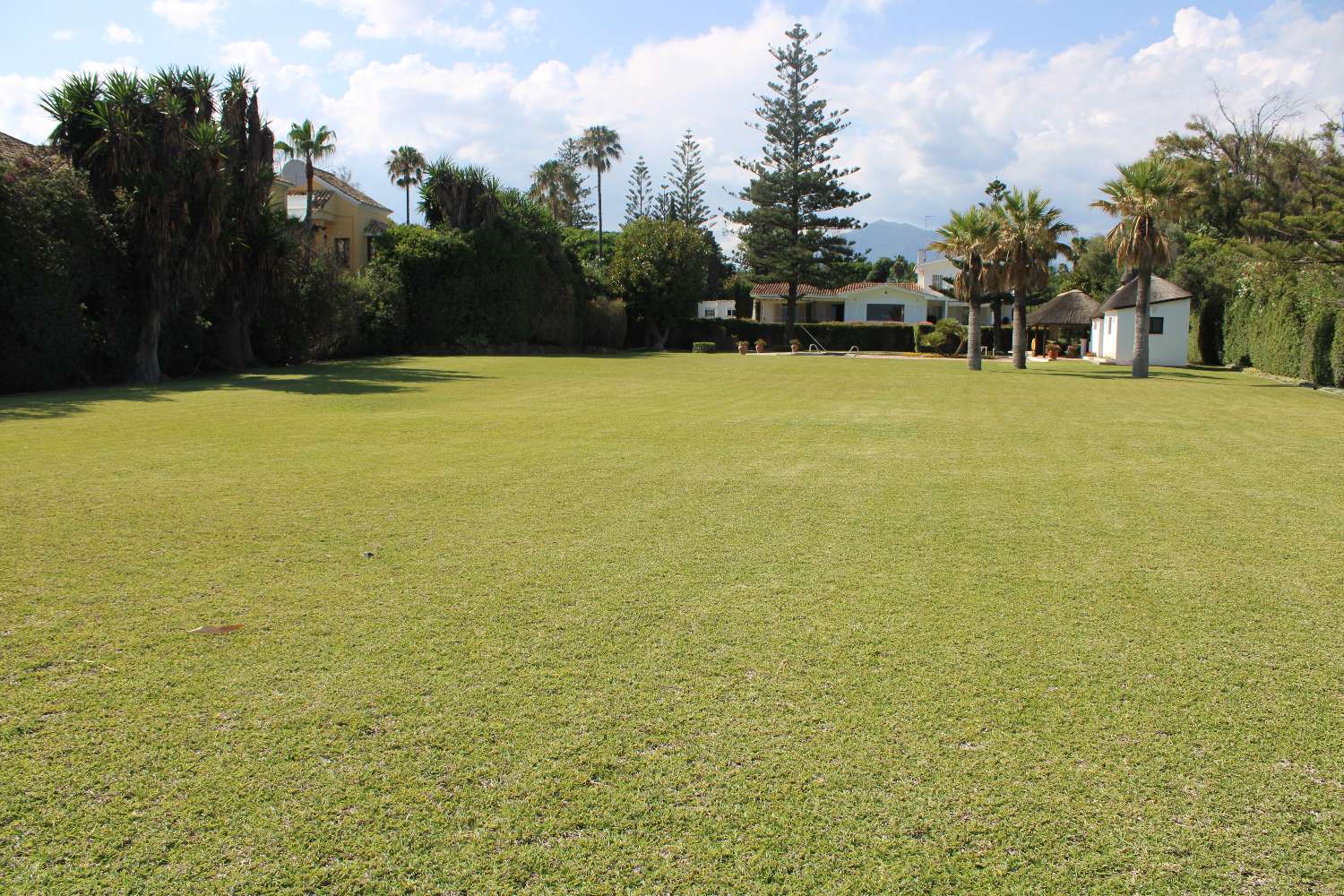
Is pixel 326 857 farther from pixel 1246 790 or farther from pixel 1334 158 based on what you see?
pixel 1334 158

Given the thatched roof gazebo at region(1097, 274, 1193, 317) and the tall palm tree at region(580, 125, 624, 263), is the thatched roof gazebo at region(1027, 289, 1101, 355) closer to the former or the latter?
the thatched roof gazebo at region(1097, 274, 1193, 317)

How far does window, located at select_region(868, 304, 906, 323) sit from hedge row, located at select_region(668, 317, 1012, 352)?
13952 mm

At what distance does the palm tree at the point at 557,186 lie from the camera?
3329 inches

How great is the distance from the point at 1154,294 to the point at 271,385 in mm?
36638

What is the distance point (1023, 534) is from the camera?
6.58 meters

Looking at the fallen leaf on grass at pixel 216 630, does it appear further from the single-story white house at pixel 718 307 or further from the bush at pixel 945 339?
the single-story white house at pixel 718 307

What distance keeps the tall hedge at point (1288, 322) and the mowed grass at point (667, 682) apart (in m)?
20.6

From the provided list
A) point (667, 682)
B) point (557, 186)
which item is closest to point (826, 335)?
point (557, 186)

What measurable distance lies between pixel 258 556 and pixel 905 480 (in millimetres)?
5792

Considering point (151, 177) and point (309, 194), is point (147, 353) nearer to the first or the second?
point (151, 177)

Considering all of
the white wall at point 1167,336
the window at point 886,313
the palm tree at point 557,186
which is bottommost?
the white wall at point 1167,336

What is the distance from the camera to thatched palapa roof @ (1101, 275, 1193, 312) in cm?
3888

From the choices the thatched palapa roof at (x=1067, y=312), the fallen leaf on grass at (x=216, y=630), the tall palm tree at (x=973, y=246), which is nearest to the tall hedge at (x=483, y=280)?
the tall palm tree at (x=973, y=246)

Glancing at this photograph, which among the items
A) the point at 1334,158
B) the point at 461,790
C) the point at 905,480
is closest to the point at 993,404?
the point at 905,480
